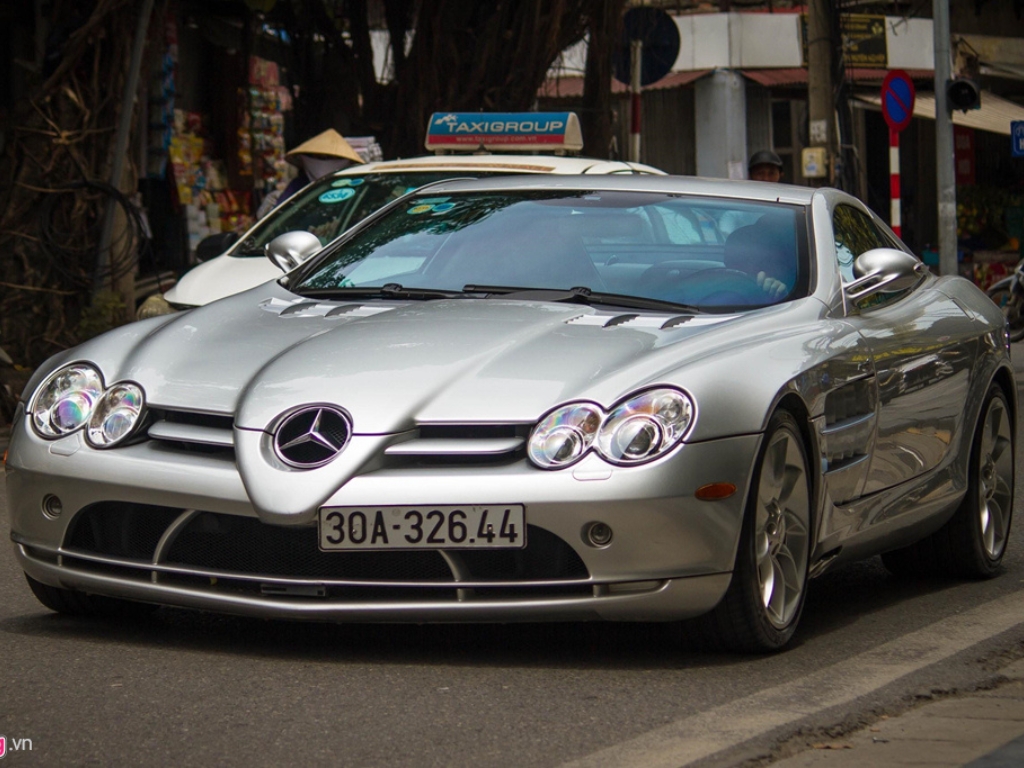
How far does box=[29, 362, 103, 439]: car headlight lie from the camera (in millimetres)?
5117

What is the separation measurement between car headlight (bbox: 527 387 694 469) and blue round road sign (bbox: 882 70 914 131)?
16.3 meters

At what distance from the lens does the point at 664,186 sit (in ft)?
20.8

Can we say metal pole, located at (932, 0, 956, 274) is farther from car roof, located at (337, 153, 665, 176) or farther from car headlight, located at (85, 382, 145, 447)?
car headlight, located at (85, 382, 145, 447)

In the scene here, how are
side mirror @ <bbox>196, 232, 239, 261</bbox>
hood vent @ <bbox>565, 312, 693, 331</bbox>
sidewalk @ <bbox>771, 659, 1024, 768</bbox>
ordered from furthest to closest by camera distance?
side mirror @ <bbox>196, 232, 239, 261</bbox>, hood vent @ <bbox>565, 312, 693, 331</bbox>, sidewalk @ <bbox>771, 659, 1024, 768</bbox>

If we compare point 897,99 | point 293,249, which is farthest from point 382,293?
point 897,99

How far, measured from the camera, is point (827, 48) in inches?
827

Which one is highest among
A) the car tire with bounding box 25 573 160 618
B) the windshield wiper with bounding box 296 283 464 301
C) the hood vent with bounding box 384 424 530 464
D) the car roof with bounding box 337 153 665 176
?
the windshield wiper with bounding box 296 283 464 301

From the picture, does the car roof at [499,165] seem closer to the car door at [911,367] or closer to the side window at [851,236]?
the side window at [851,236]

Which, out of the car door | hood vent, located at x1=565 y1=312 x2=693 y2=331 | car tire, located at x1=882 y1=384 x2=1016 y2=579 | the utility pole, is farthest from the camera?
the utility pole

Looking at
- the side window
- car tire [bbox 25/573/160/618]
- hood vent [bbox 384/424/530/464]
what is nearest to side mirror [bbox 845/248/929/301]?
the side window

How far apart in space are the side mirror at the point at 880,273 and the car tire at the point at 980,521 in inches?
36.9

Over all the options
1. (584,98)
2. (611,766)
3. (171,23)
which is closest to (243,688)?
(611,766)

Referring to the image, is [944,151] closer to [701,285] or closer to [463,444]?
[701,285]

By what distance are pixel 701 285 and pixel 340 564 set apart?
1.59m
